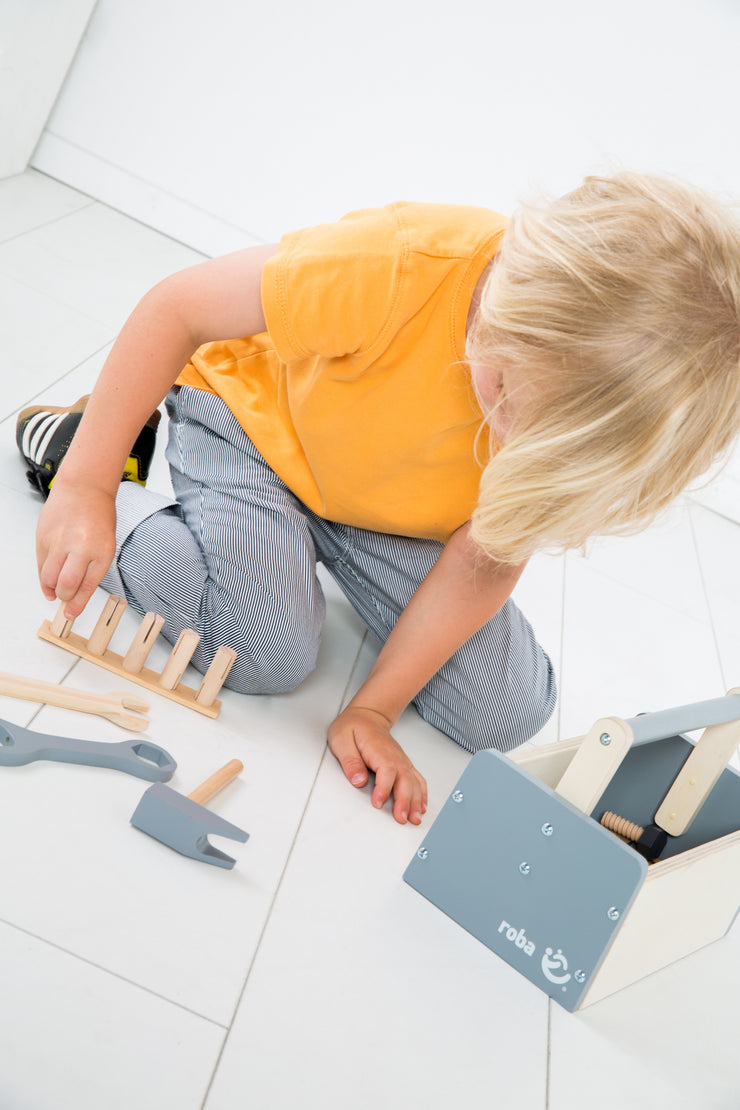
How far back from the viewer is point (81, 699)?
75 centimetres

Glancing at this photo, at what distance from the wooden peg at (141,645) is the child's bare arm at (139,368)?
58 millimetres

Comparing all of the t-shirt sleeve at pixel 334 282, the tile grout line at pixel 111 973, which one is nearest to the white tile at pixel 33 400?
the t-shirt sleeve at pixel 334 282

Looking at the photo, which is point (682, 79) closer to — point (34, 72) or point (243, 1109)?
point (34, 72)

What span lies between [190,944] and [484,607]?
445 millimetres

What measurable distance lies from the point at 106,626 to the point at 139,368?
22cm

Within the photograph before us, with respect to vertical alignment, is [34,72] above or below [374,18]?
below

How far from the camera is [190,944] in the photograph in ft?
1.98

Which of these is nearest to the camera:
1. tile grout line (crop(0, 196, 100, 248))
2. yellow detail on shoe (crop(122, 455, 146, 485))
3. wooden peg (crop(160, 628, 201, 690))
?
wooden peg (crop(160, 628, 201, 690))

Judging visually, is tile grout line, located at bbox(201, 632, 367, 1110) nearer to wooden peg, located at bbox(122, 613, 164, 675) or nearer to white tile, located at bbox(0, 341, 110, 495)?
wooden peg, located at bbox(122, 613, 164, 675)

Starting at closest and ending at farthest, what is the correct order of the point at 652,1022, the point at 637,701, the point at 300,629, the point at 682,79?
the point at 652,1022
the point at 300,629
the point at 637,701
the point at 682,79

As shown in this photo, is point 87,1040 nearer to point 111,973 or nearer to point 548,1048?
point 111,973

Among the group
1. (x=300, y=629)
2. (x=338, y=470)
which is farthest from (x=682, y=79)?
(x=300, y=629)

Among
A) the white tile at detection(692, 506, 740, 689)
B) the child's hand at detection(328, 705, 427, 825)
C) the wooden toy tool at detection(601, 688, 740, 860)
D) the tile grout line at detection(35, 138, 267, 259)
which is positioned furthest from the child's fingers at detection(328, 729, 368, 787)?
the tile grout line at detection(35, 138, 267, 259)

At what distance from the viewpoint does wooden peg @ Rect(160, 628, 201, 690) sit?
32.0 inches
